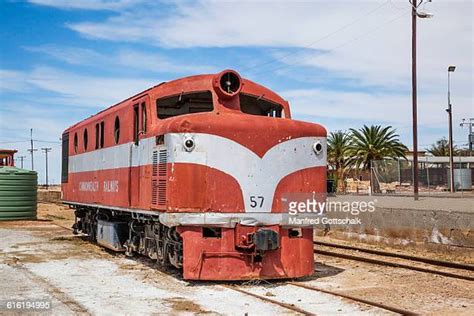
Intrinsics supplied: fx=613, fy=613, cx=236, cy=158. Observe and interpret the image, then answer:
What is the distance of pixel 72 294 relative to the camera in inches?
370

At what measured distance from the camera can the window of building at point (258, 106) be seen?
11656 millimetres

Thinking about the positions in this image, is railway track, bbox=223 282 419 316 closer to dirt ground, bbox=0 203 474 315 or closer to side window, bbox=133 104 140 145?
dirt ground, bbox=0 203 474 315

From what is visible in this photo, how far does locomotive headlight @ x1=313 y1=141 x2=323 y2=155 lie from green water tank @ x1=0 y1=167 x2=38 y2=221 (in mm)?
20511

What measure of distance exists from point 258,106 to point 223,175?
92.2 inches

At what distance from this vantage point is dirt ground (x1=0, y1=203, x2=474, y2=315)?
27.3 ft

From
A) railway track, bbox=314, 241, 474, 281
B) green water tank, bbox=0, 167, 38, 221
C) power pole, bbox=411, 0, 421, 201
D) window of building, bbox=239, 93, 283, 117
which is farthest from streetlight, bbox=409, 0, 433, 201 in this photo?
green water tank, bbox=0, 167, 38, 221

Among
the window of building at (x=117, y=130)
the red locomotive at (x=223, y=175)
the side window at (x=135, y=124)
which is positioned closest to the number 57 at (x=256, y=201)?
the red locomotive at (x=223, y=175)

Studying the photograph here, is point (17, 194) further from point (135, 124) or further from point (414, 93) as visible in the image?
point (414, 93)

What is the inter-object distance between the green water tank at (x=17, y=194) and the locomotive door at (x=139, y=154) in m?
17.4

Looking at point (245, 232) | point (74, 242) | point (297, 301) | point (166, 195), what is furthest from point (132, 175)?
point (74, 242)

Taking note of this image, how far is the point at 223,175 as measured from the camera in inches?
395

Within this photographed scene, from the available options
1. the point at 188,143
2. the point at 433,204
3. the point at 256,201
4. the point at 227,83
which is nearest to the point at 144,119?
the point at 227,83

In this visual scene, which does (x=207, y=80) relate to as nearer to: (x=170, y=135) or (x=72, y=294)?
(x=170, y=135)

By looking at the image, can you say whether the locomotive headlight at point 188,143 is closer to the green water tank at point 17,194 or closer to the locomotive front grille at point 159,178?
the locomotive front grille at point 159,178
